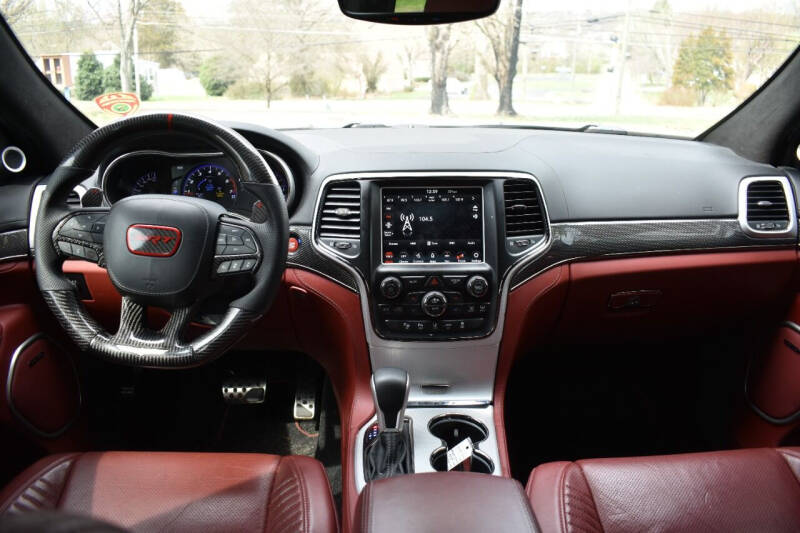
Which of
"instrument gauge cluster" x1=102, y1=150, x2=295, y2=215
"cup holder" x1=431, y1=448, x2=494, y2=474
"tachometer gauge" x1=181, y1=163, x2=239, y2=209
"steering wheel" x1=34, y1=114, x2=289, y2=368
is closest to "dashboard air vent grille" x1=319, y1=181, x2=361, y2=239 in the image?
"instrument gauge cluster" x1=102, y1=150, x2=295, y2=215

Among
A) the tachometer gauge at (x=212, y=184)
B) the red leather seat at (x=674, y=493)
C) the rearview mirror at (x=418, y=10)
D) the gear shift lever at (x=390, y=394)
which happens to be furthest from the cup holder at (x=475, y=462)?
the rearview mirror at (x=418, y=10)

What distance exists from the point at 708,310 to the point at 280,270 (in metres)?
1.84

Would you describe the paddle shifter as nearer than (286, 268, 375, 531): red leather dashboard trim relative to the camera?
Yes

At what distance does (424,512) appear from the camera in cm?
121

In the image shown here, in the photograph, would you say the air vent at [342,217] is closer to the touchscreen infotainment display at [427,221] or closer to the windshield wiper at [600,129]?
the touchscreen infotainment display at [427,221]

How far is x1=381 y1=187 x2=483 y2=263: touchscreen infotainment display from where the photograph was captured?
2205 millimetres

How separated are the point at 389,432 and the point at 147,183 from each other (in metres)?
1.20

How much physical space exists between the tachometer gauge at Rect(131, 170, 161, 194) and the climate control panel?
84 cm

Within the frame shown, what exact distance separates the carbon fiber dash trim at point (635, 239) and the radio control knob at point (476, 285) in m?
0.13

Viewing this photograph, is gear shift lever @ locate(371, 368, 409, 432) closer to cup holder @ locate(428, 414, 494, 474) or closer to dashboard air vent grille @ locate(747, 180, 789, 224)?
cup holder @ locate(428, 414, 494, 474)

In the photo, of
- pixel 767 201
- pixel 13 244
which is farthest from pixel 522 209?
pixel 13 244

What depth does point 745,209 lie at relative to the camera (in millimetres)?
2434

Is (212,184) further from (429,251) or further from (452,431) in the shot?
(452,431)

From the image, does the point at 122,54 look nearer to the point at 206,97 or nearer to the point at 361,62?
the point at 206,97
